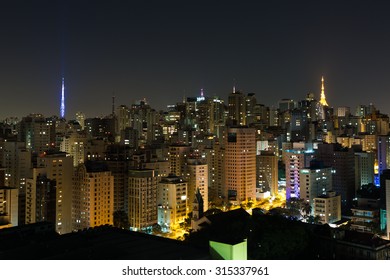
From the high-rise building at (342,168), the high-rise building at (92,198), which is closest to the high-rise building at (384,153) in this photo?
the high-rise building at (342,168)

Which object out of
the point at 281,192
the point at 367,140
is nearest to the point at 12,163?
the point at 281,192

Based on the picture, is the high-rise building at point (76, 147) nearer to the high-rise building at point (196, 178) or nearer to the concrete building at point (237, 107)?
the high-rise building at point (196, 178)

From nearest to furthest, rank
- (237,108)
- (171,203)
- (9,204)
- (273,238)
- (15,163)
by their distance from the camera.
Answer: (273,238) → (9,204) → (171,203) → (15,163) → (237,108)

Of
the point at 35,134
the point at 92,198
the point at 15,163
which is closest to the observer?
the point at 92,198

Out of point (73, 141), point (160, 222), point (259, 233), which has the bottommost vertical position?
point (160, 222)

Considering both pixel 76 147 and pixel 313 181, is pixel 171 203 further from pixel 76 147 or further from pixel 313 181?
pixel 76 147

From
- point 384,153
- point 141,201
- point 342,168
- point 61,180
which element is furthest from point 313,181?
point 61,180

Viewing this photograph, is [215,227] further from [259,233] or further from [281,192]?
[281,192]
